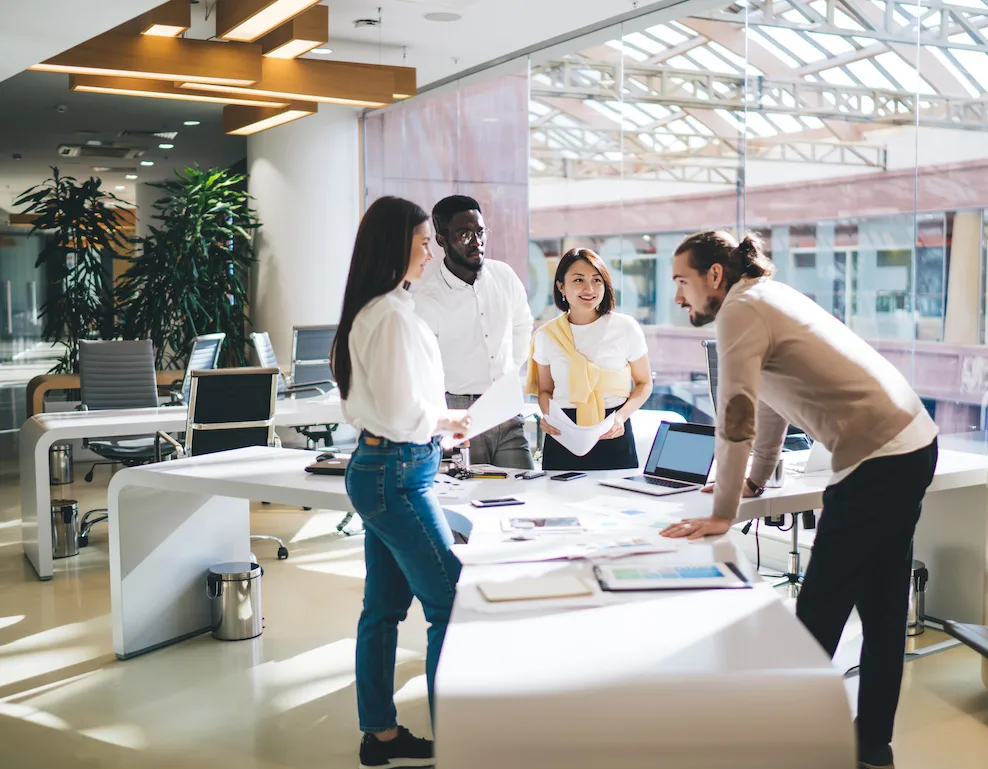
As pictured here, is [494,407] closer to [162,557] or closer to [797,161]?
[162,557]

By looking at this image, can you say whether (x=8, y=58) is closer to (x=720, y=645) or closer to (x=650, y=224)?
(x=650, y=224)

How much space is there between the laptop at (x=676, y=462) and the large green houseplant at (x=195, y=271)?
749 cm

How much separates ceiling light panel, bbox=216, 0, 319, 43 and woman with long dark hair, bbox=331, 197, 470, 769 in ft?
9.77

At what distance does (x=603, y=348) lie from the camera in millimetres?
3980

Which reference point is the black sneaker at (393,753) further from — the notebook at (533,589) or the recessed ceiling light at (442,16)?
the recessed ceiling light at (442,16)

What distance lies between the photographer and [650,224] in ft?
25.8

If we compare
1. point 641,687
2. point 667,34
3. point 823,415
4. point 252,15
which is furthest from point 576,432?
point 667,34

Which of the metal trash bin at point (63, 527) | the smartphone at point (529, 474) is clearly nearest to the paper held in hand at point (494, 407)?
the smartphone at point (529, 474)

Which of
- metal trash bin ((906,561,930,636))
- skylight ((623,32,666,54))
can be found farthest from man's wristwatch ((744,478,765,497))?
skylight ((623,32,666,54))

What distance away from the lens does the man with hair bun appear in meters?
2.55

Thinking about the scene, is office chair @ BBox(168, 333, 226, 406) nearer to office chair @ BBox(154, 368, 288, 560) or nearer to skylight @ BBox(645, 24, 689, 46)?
Answer: office chair @ BBox(154, 368, 288, 560)

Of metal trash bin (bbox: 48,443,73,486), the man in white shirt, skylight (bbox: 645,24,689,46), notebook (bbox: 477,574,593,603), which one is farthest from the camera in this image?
metal trash bin (bbox: 48,443,73,486)

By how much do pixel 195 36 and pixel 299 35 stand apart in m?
2.03

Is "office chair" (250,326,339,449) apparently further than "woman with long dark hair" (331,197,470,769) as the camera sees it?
Yes
